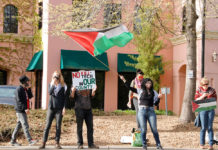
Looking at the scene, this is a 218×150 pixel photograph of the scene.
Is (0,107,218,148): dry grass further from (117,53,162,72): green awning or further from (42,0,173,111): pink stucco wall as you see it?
(117,53,162,72): green awning

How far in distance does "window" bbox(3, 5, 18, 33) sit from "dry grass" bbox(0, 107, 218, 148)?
10.2m

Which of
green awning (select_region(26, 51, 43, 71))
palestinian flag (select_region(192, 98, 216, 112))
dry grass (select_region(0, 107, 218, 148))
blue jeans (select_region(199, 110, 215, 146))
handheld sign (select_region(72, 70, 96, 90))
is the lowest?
dry grass (select_region(0, 107, 218, 148))

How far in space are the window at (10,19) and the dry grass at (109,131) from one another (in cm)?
1022

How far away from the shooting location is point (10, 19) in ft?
72.9

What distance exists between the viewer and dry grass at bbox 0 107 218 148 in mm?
9922

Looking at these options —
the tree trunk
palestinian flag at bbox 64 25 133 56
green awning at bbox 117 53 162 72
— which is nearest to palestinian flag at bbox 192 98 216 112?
palestinian flag at bbox 64 25 133 56

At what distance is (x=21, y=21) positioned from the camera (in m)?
21.8

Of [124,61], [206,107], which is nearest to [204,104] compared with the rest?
[206,107]

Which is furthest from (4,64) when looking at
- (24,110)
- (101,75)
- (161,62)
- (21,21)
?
(24,110)

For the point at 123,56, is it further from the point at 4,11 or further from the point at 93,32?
the point at 93,32

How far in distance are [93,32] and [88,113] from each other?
2.23 meters

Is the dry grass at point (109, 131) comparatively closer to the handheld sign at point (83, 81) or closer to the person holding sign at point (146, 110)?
the person holding sign at point (146, 110)

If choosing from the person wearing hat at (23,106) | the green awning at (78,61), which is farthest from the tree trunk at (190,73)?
the green awning at (78,61)

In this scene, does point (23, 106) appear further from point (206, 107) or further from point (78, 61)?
point (78, 61)
